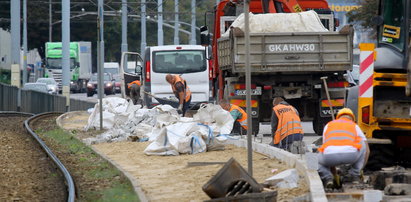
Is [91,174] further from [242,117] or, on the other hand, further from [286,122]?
[242,117]

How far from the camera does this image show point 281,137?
58.3 feet

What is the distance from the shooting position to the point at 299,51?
2212 cm

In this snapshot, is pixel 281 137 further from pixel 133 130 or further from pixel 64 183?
pixel 133 130

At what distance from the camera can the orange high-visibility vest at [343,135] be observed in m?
12.0

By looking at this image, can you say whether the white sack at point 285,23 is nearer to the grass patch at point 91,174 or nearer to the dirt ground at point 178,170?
the dirt ground at point 178,170

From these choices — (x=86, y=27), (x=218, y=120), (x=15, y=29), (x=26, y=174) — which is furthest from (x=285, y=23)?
(x=86, y=27)

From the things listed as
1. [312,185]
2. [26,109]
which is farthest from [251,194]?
[26,109]

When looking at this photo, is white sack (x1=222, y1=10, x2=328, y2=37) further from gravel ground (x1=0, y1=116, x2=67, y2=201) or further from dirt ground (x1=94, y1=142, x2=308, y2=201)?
gravel ground (x1=0, y1=116, x2=67, y2=201)

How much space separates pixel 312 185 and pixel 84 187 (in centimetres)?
460

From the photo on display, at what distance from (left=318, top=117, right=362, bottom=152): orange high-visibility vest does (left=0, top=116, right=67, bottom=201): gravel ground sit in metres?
3.56

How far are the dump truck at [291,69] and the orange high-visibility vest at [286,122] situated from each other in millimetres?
3454

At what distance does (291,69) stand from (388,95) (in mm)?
8651

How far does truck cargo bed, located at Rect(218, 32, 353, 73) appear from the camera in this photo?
22.0m

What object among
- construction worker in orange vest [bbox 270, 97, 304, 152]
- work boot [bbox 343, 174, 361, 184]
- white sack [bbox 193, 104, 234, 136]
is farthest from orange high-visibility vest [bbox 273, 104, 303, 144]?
work boot [bbox 343, 174, 361, 184]
